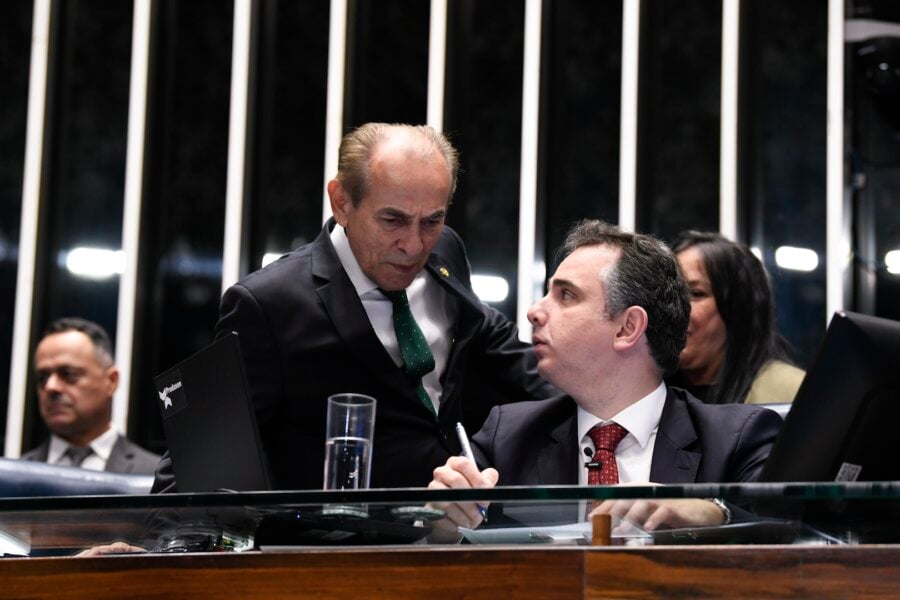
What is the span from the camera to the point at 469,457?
191 cm

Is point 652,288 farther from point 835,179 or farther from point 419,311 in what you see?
point 835,179

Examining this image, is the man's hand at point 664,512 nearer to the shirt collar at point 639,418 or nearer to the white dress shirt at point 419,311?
the shirt collar at point 639,418

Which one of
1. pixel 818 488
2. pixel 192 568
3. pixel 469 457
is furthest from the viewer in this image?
pixel 469 457

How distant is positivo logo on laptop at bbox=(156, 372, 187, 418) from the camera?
6.17ft

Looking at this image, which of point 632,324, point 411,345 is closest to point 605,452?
point 632,324

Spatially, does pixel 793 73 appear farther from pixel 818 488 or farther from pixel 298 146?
pixel 818 488

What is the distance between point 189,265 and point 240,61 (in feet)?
2.47

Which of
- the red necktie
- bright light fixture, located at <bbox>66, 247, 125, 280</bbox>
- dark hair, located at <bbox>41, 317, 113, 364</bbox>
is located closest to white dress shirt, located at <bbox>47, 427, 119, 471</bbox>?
dark hair, located at <bbox>41, 317, 113, 364</bbox>

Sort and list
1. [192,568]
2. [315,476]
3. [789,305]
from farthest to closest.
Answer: [789,305] → [315,476] → [192,568]

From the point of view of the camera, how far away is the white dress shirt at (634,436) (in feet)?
7.25

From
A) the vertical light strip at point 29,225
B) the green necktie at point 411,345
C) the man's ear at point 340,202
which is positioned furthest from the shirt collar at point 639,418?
the vertical light strip at point 29,225

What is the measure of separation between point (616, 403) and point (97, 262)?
9.26ft

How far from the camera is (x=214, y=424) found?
180 cm

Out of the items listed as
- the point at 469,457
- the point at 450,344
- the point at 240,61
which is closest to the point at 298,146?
the point at 240,61
